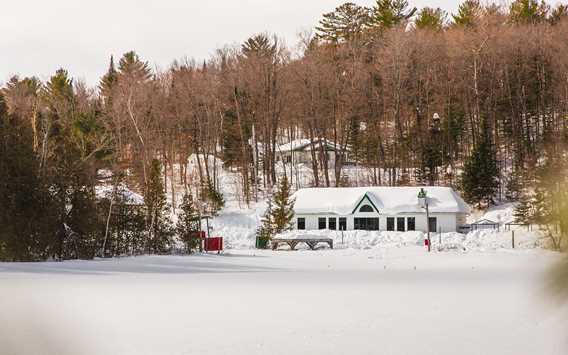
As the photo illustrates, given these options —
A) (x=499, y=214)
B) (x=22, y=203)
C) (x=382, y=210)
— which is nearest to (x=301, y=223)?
(x=382, y=210)

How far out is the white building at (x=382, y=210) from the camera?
53406 mm

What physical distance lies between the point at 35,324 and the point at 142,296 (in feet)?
13.3

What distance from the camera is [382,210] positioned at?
54031 mm

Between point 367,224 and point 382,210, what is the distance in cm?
169

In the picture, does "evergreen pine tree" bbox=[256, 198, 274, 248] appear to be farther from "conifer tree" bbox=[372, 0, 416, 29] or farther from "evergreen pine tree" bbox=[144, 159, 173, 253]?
"conifer tree" bbox=[372, 0, 416, 29]

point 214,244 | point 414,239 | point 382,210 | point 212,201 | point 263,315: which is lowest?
point 263,315

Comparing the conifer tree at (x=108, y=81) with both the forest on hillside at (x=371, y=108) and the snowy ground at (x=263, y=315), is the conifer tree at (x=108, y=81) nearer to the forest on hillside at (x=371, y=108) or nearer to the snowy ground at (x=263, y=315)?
the forest on hillside at (x=371, y=108)

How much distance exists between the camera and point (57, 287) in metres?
16.3

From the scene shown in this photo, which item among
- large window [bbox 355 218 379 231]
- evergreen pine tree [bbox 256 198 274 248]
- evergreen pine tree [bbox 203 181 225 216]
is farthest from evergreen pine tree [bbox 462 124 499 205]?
evergreen pine tree [bbox 203 181 225 216]

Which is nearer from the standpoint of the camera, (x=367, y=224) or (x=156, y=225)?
(x=156, y=225)

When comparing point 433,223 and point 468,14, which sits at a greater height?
point 468,14

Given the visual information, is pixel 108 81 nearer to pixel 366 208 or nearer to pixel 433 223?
pixel 366 208

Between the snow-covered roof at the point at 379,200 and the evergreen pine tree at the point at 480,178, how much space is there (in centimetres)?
431

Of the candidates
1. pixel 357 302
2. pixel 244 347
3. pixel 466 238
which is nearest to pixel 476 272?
pixel 357 302
